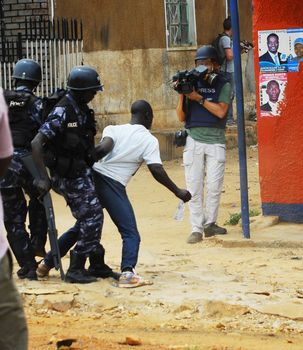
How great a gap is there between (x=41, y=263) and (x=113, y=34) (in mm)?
8639

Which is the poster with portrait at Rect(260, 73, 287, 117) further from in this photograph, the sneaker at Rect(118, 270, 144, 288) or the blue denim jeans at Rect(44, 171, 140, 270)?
the sneaker at Rect(118, 270, 144, 288)

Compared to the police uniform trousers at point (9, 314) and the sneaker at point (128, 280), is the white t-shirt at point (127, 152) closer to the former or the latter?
the sneaker at point (128, 280)

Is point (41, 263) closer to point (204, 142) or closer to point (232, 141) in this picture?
point (204, 142)

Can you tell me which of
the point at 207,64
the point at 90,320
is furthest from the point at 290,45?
the point at 90,320

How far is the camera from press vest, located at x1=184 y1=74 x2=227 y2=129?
9609 millimetres

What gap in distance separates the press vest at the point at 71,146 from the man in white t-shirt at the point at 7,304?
10.7 feet

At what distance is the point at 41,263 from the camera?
7.90 m

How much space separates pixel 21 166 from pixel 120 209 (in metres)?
0.81

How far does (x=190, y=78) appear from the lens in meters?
9.45

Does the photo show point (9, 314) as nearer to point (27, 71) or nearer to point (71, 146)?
point (71, 146)

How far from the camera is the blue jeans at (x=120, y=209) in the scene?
7.55 m

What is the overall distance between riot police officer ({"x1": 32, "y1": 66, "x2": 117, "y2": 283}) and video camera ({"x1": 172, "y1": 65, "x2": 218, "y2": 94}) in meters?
2.08

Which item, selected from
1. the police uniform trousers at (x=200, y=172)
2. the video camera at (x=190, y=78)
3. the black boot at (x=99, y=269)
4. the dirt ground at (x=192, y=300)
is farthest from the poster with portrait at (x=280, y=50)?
the black boot at (x=99, y=269)

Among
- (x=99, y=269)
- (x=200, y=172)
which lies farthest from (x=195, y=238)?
(x=99, y=269)
